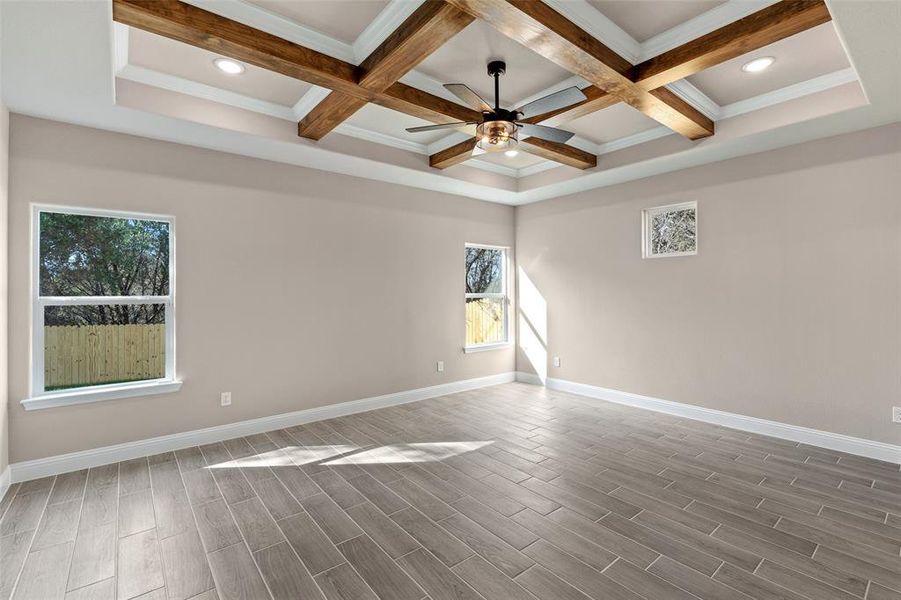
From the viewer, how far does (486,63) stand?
123 inches

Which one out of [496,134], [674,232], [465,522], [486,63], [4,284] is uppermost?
[486,63]

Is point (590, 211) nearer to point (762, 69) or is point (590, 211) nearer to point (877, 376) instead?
point (762, 69)

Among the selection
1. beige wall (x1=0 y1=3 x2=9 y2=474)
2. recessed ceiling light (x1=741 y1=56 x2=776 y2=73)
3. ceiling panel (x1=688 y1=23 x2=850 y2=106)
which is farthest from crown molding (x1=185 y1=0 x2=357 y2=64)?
recessed ceiling light (x1=741 y1=56 x2=776 y2=73)

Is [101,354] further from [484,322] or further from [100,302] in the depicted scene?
[484,322]

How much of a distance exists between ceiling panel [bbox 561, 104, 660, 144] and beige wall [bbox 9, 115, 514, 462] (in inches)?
78.6

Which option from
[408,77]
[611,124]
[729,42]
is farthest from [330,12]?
[611,124]

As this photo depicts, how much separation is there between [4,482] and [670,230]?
6.22 m

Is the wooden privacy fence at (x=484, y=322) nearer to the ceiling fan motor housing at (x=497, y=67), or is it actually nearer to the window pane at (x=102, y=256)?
the ceiling fan motor housing at (x=497, y=67)

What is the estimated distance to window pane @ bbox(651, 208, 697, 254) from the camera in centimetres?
467

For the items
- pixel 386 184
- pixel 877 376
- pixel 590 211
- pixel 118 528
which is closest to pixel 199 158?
pixel 386 184

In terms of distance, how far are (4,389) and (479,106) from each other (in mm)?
3862

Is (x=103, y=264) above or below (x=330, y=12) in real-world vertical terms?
below

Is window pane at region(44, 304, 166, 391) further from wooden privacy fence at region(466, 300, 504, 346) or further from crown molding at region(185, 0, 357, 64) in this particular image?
wooden privacy fence at region(466, 300, 504, 346)

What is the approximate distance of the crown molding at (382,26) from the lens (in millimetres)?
2482
